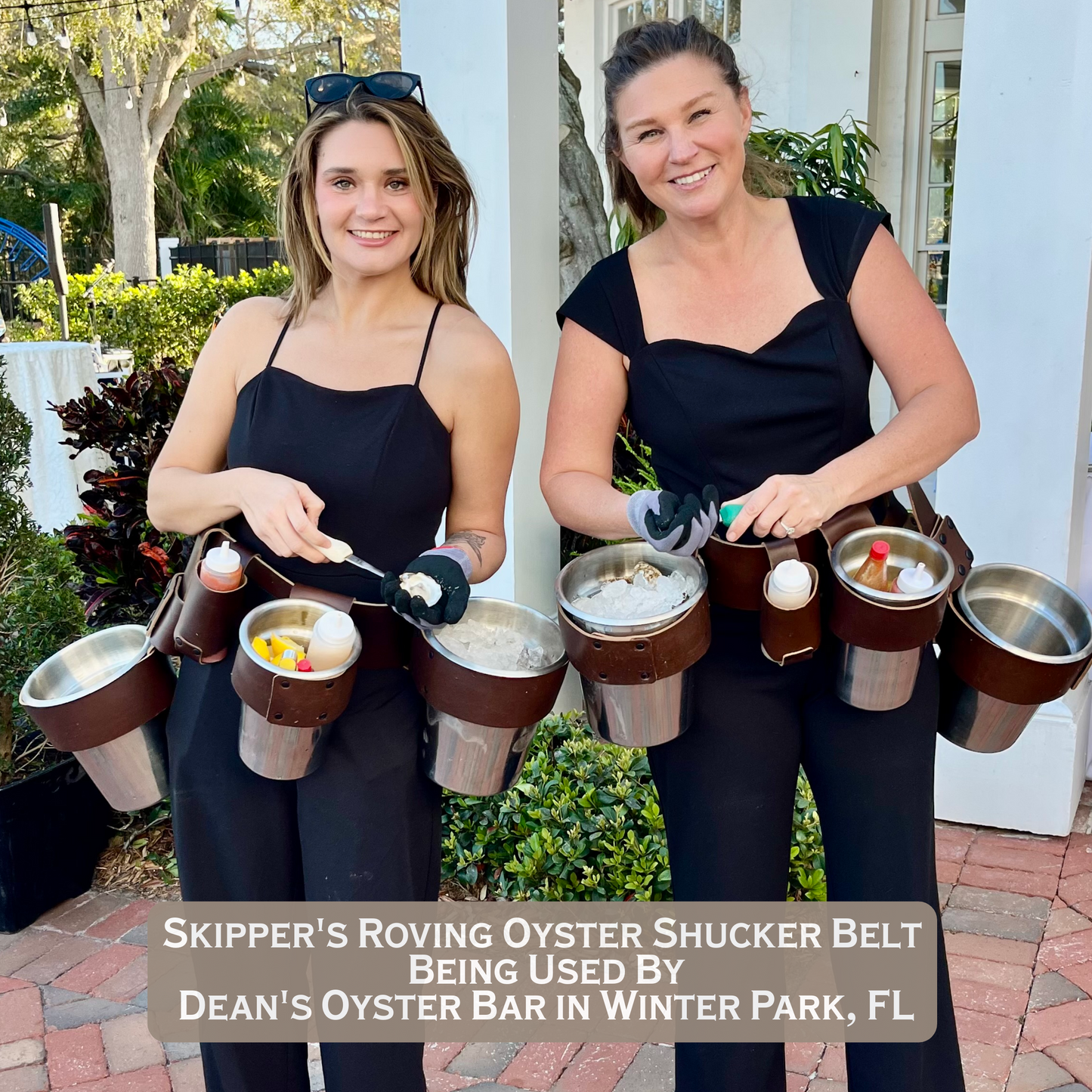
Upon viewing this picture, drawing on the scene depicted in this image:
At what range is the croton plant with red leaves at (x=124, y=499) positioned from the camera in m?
3.52

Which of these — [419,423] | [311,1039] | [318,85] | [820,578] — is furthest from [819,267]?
[311,1039]

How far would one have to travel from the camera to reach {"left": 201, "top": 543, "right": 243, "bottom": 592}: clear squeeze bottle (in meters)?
1.70

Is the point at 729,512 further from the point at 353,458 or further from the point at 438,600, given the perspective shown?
the point at 353,458

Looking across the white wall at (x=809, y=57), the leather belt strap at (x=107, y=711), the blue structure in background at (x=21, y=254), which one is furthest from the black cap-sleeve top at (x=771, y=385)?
the blue structure in background at (x=21, y=254)

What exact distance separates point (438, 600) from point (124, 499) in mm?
2247

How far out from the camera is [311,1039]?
269 centimetres

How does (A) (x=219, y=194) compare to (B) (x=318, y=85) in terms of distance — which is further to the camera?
(A) (x=219, y=194)

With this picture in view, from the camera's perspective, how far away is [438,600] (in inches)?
64.6

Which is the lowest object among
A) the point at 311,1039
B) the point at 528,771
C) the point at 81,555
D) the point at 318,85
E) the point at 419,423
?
the point at 311,1039

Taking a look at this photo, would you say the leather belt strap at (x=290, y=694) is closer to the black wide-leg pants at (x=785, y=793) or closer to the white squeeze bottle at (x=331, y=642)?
the white squeeze bottle at (x=331, y=642)

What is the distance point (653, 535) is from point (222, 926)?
0.95 metres

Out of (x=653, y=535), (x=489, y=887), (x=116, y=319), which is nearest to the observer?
(x=653, y=535)

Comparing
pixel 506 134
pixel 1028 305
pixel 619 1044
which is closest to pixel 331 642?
pixel 619 1044

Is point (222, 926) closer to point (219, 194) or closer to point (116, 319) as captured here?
point (116, 319)
